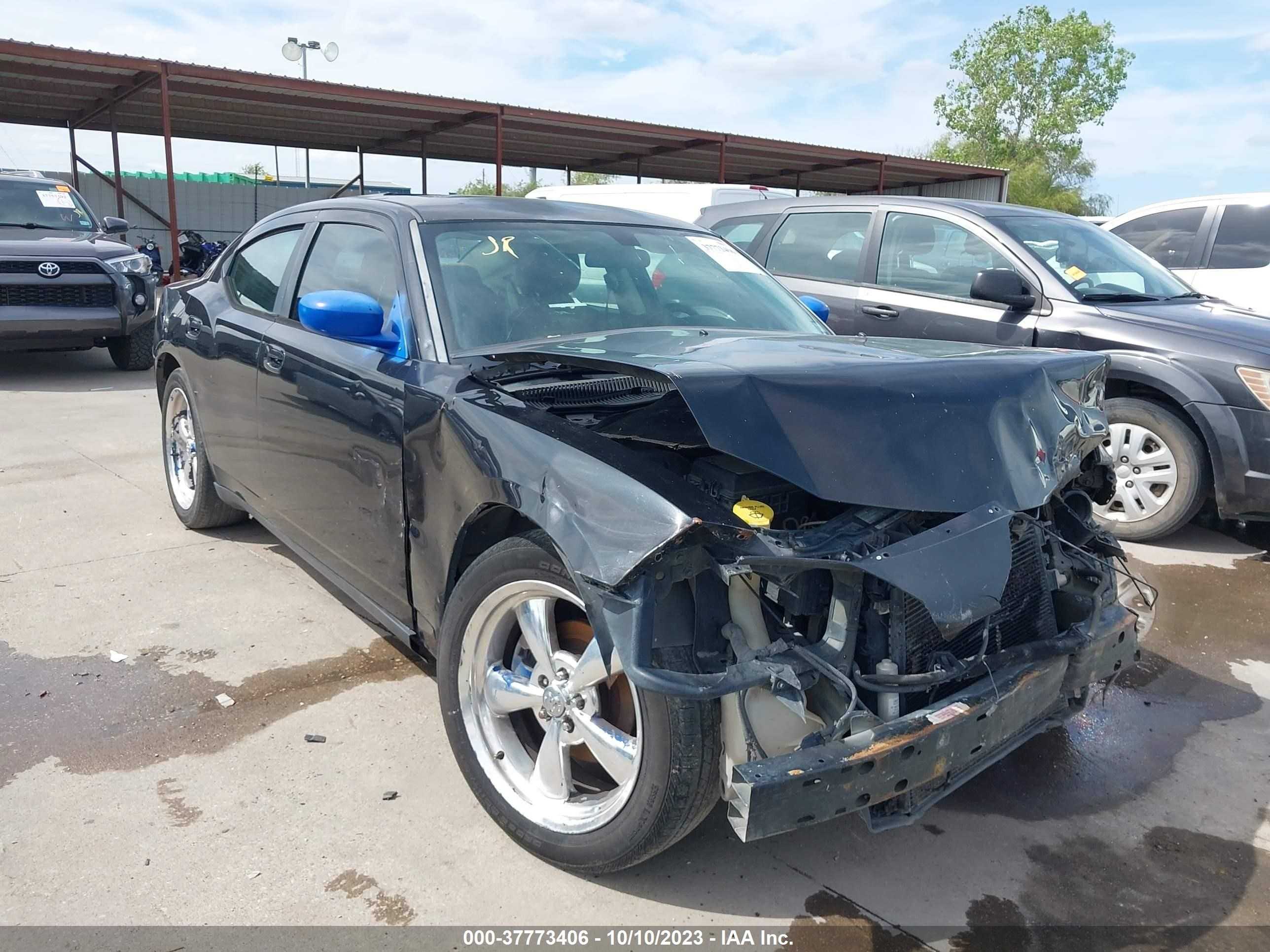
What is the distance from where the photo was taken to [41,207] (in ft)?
32.8

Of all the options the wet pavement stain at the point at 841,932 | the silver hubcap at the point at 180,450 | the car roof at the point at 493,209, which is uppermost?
the car roof at the point at 493,209

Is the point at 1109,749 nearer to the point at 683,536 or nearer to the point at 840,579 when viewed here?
the point at 840,579

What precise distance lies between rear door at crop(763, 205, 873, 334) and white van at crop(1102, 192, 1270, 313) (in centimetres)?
321

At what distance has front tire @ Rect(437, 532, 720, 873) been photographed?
2129 millimetres

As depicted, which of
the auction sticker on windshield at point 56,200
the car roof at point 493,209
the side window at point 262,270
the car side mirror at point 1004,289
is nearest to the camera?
the car roof at point 493,209

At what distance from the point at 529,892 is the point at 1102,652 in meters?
1.64

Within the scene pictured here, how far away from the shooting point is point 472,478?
2.57 metres

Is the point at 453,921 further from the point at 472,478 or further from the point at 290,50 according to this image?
the point at 290,50

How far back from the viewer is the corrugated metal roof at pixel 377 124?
14.7 metres

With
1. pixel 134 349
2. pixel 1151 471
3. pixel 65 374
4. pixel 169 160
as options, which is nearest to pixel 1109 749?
pixel 1151 471

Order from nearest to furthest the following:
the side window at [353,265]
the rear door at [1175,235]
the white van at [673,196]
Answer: the side window at [353,265]
the rear door at [1175,235]
the white van at [673,196]

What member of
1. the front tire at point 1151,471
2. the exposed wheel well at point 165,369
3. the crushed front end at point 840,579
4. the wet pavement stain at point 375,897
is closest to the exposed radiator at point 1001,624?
the crushed front end at point 840,579

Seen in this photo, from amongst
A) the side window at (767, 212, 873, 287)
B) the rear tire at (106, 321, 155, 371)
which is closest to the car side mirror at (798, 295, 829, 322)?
the side window at (767, 212, 873, 287)

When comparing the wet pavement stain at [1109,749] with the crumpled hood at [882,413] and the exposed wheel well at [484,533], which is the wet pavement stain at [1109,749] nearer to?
the crumpled hood at [882,413]
